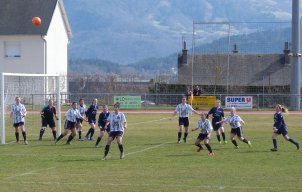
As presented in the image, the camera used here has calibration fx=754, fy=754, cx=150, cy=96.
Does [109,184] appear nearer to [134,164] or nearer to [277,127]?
[134,164]

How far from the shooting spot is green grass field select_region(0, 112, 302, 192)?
19.2 meters

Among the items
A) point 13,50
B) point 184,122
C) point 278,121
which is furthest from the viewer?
point 13,50

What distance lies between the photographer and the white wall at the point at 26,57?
71688 mm

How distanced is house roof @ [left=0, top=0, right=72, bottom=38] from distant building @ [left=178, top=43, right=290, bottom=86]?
14.6 m

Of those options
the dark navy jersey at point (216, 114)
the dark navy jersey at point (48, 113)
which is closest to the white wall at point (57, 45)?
the dark navy jersey at point (48, 113)

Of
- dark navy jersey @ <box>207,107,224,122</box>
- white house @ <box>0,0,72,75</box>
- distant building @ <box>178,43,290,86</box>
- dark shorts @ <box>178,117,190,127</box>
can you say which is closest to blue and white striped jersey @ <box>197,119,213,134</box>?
dark navy jersey @ <box>207,107,224,122</box>

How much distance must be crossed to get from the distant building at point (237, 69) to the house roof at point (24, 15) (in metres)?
14.6

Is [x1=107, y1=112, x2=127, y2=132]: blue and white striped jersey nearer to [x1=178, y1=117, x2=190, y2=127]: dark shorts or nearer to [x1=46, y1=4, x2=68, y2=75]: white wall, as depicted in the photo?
[x1=178, y1=117, x2=190, y2=127]: dark shorts

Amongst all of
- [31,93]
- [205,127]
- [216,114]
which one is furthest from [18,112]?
[31,93]

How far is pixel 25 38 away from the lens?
71750 mm

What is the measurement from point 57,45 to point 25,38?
5567 millimetres

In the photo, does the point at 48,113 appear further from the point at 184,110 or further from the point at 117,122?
the point at 117,122

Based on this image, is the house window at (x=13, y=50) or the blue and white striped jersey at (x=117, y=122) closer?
the blue and white striped jersey at (x=117, y=122)

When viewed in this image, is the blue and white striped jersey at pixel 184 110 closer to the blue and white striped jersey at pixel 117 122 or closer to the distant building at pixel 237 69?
the blue and white striped jersey at pixel 117 122
